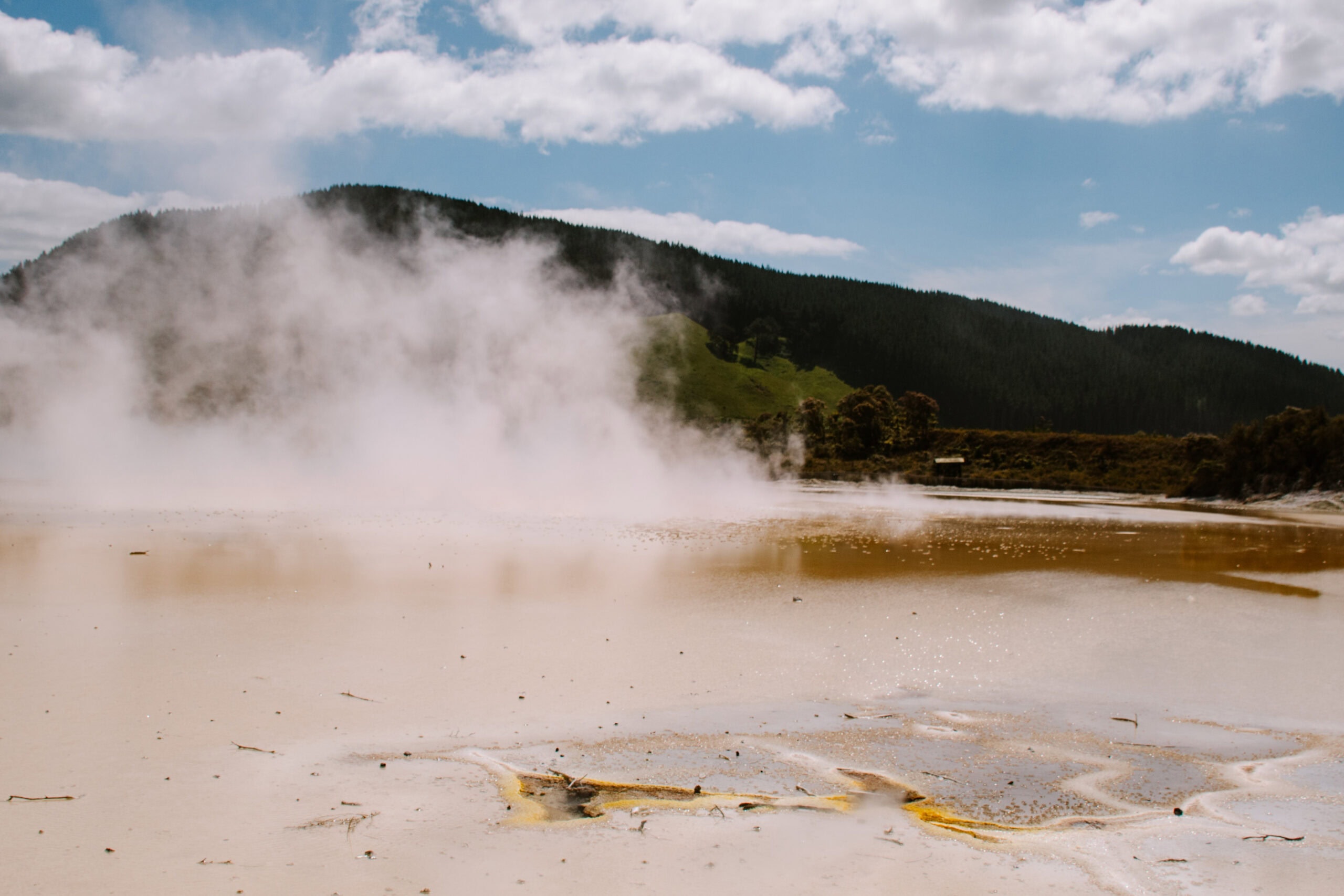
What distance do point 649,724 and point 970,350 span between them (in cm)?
13113

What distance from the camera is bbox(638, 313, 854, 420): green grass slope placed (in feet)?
297

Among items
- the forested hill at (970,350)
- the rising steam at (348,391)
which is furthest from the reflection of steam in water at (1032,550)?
the forested hill at (970,350)

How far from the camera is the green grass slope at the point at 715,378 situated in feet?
297

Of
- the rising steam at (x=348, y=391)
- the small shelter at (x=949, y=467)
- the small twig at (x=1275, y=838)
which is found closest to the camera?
the small twig at (x=1275, y=838)

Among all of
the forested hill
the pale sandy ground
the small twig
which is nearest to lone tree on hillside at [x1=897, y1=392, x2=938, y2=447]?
the pale sandy ground

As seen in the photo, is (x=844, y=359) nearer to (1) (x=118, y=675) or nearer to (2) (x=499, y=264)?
(2) (x=499, y=264)

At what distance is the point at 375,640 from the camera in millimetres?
8492

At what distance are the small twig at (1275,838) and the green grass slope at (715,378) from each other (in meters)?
74.6

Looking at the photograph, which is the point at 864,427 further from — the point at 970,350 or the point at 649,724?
the point at 970,350

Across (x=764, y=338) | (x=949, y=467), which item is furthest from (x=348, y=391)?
(x=764, y=338)

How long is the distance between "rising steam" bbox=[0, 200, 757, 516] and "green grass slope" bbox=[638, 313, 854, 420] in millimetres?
38531

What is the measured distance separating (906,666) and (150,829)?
6365mm

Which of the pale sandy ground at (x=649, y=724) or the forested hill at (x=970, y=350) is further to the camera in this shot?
the forested hill at (x=970, y=350)

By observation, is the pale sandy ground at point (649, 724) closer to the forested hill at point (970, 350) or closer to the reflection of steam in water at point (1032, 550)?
the reflection of steam in water at point (1032, 550)
